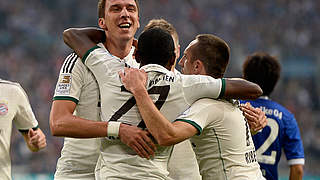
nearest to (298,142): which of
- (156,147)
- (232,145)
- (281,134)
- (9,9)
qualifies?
(281,134)

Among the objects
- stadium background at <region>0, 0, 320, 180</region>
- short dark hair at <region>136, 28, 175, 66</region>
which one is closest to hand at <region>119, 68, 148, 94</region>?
short dark hair at <region>136, 28, 175, 66</region>

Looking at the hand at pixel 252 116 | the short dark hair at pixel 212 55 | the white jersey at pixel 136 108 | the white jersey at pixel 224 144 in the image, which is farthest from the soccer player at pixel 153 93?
the hand at pixel 252 116

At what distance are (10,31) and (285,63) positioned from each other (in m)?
9.27

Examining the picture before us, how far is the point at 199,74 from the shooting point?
3857mm

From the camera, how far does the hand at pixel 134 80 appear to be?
3406mm

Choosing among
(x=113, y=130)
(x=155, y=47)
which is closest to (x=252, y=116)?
(x=155, y=47)

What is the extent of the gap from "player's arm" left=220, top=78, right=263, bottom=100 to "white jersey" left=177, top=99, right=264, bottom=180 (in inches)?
4.5

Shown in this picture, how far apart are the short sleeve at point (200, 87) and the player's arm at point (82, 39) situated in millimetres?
787

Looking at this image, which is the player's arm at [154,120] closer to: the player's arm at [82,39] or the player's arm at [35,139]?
the player's arm at [82,39]

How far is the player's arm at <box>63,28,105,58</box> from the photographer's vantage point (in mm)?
3857

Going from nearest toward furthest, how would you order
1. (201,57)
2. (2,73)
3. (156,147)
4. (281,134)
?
→ (156,147) → (201,57) → (281,134) → (2,73)

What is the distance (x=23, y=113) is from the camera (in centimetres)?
483

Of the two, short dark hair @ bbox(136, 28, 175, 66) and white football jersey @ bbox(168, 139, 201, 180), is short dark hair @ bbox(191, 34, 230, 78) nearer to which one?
short dark hair @ bbox(136, 28, 175, 66)

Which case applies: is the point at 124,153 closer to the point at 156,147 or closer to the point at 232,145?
the point at 156,147
